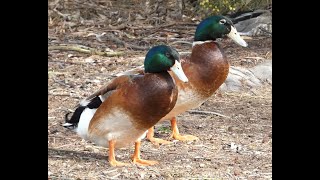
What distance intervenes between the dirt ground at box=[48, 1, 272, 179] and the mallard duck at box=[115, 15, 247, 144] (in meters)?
0.40

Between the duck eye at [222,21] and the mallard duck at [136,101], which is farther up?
the duck eye at [222,21]

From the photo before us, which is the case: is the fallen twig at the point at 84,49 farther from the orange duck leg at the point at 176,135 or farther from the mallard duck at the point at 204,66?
the mallard duck at the point at 204,66

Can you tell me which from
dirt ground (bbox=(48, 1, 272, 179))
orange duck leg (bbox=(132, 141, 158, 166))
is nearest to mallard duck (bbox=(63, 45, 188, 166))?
orange duck leg (bbox=(132, 141, 158, 166))

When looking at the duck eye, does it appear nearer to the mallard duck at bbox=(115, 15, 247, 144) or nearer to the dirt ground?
the mallard duck at bbox=(115, 15, 247, 144)

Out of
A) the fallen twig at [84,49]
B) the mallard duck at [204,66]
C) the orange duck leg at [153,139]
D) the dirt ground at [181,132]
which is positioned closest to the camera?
the dirt ground at [181,132]

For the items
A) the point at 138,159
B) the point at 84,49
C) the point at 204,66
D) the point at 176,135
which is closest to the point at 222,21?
the point at 204,66

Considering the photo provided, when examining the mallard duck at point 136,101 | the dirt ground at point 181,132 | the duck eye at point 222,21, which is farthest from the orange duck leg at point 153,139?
the duck eye at point 222,21

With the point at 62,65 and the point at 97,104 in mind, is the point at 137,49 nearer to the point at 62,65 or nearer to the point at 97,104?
the point at 62,65

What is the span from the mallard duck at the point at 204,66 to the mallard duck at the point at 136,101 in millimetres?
623

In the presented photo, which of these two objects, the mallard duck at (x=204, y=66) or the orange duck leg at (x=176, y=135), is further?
the orange duck leg at (x=176, y=135)

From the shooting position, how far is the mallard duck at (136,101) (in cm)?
429

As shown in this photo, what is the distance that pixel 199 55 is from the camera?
5.20 metres

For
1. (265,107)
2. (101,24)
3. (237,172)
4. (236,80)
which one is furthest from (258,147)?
(101,24)

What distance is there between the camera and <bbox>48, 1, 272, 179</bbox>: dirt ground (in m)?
4.70
